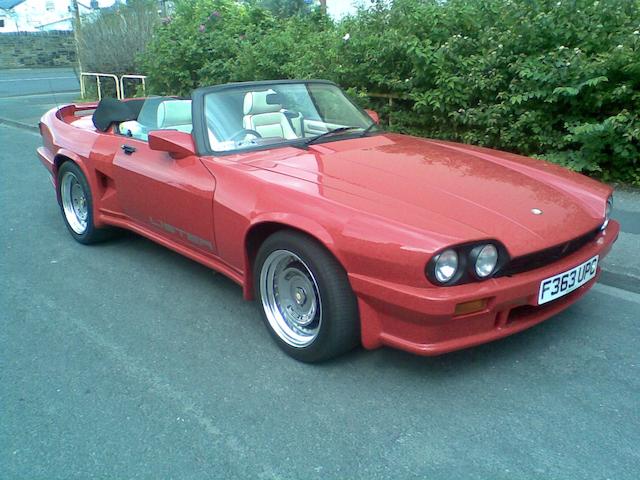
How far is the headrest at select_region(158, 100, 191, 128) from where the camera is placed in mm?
4234

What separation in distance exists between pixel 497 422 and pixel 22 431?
6.76ft

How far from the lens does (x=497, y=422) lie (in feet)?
7.99

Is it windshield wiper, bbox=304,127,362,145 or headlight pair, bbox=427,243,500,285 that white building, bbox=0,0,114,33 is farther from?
headlight pair, bbox=427,243,500,285

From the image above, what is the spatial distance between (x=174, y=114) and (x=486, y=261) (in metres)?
2.81

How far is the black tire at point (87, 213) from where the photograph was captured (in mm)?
4531

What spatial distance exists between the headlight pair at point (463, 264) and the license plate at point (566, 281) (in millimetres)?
325

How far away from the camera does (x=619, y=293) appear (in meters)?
3.72

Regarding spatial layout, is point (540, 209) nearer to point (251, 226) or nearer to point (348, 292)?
point (348, 292)

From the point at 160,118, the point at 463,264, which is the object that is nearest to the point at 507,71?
the point at 160,118

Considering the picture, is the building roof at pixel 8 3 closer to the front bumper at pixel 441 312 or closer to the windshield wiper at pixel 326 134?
the windshield wiper at pixel 326 134

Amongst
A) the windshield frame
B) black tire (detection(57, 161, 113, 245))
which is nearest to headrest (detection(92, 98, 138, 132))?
black tire (detection(57, 161, 113, 245))

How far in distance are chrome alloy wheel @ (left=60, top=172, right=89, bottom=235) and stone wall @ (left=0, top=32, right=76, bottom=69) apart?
35.5 meters

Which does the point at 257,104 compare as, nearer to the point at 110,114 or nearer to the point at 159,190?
the point at 159,190

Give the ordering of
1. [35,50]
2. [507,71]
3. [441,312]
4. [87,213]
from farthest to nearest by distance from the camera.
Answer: [35,50] → [507,71] → [87,213] → [441,312]
